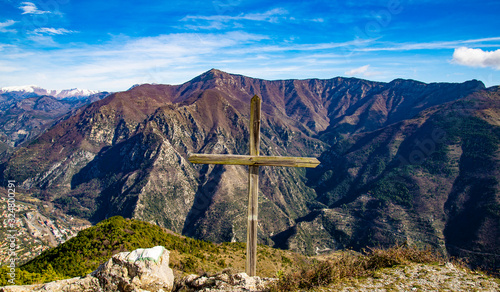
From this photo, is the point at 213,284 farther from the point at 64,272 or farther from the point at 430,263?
the point at 64,272

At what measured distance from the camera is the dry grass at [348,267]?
7285mm

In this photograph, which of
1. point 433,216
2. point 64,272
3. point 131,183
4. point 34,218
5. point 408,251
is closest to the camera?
point 408,251

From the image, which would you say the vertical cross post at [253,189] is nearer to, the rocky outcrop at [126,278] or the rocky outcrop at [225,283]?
the rocky outcrop at [225,283]

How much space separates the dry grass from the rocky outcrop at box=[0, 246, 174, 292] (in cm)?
419

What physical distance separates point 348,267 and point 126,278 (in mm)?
7470

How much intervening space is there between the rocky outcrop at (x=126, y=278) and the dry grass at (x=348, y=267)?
419 cm

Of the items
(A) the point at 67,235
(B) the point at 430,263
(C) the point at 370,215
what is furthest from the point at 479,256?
(A) the point at 67,235

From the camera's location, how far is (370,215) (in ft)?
541

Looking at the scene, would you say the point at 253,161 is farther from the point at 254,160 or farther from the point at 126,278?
the point at 126,278

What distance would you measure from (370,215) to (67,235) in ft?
615

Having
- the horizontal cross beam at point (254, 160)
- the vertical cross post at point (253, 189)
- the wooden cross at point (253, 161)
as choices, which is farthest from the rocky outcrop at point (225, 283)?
the horizontal cross beam at point (254, 160)

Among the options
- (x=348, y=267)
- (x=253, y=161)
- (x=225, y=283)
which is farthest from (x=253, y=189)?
(x=348, y=267)

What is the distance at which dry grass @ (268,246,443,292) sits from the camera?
7.29 m

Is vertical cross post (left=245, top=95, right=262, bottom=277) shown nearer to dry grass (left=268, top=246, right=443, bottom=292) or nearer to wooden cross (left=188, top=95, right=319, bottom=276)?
wooden cross (left=188, top=95, right=319, bottom=276)
